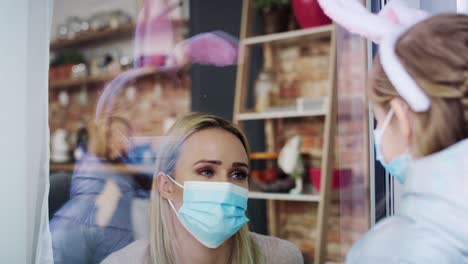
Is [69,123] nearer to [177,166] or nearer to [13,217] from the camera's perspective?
[13,217]

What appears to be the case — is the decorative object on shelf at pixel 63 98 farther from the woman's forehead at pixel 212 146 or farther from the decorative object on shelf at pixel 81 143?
the woman's forehead at pixel 212 146

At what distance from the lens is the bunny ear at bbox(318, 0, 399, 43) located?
974 mm

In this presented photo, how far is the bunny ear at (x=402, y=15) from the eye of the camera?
0.95 metres

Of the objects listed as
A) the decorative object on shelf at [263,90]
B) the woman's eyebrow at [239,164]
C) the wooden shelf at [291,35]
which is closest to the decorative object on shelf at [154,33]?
the woman's eyebrow at [239,164]

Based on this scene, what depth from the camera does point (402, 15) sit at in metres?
0.98

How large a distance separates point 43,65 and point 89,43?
106 cm

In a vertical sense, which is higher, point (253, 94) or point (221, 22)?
point (221, 22)

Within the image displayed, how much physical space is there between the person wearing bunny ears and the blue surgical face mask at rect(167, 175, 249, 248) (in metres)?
0.42

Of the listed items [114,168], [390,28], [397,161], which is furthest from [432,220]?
[114,168]

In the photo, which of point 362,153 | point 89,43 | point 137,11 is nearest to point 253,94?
point 89,43

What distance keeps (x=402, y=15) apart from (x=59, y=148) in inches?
50.2

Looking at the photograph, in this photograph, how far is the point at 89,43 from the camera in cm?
260

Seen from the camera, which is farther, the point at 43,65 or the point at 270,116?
the point at 270,116

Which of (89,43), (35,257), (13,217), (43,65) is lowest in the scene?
(35,257)
